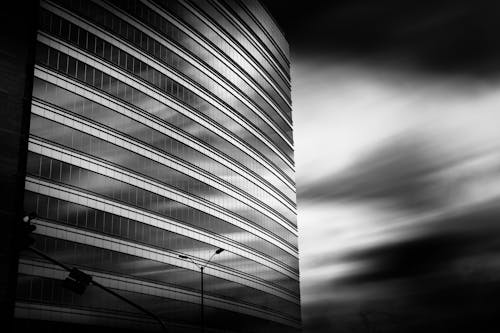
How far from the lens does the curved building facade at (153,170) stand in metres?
63.7

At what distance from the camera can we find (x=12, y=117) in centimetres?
4884

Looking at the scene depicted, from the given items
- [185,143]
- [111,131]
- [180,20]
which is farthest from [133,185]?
[180,20]

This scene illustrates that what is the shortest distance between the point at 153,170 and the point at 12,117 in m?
29.5

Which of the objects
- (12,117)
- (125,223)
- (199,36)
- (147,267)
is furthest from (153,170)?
(12,117)

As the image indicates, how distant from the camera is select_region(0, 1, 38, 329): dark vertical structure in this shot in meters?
44.2

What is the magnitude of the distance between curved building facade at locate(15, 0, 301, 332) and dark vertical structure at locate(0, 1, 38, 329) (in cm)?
1194

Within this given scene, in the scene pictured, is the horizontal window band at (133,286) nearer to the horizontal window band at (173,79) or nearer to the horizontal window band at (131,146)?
the horizontal window band at (131,146)

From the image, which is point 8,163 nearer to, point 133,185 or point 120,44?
point 133,185

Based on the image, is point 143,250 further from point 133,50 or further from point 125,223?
point 133,50

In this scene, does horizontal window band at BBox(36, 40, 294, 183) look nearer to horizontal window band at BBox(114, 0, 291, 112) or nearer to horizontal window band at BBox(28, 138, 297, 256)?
horizontal window band at BBox(114, 0, 291, 112)

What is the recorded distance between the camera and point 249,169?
102m

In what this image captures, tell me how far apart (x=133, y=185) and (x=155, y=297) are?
13.1 meters

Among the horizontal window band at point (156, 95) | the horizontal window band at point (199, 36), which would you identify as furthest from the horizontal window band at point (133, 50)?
the horizontal window band at point (199, 36)

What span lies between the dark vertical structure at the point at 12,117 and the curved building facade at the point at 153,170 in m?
11.9
